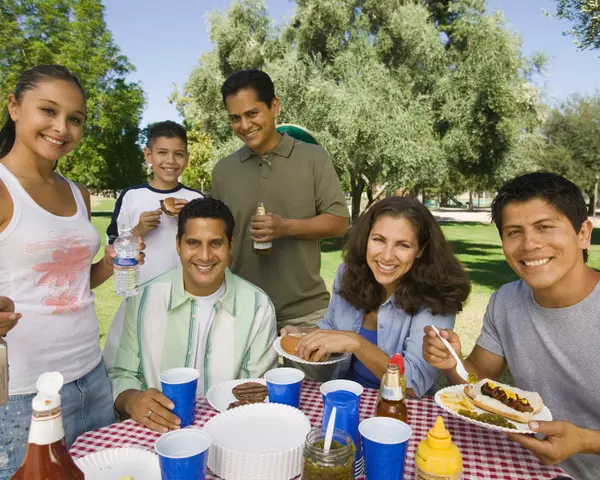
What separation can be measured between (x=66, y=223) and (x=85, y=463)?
1.31m

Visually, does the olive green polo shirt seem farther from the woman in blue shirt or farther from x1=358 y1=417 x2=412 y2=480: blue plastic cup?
x1=358 y1=417 x2=412 y2=480: blue plastic cup

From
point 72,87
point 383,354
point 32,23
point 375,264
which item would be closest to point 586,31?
point 375,264

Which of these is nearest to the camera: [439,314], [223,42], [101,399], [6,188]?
[6,188]

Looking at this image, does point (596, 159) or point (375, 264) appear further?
point (596, 159)

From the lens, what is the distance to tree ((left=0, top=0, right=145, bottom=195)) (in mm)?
24203

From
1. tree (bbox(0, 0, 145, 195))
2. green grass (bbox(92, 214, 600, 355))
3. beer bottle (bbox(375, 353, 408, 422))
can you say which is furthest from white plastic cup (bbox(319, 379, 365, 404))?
tree (bbox(0, 0, 145, 195))

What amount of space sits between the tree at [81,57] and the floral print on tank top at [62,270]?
24.4 m

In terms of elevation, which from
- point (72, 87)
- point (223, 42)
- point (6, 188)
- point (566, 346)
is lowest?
point (566, 346)

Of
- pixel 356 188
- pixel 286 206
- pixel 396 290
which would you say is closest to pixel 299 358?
pixel 396 290

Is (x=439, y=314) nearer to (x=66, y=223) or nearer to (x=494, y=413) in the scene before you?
(x=494, y=413)

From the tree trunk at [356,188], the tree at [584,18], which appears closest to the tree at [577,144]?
the tree trunk at [356,188]

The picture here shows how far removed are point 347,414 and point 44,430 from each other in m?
1.09

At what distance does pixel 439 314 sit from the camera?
2.97 m

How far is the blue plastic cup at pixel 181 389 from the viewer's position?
2.04m
